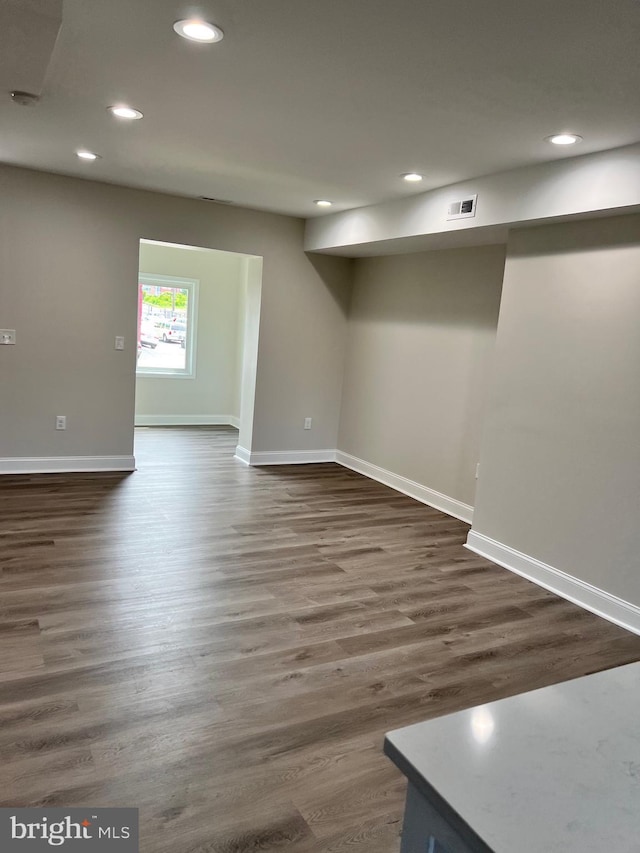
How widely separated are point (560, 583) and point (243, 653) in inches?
79.6

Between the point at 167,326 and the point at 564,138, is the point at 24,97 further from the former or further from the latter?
the point at 167,326

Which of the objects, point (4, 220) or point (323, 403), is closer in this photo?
point (4, 220)

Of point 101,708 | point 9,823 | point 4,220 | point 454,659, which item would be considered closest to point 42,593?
point 101,708

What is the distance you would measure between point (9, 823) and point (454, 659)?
1857 millimetres

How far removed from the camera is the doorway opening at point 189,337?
791 centimetres

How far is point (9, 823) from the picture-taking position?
5.70ft

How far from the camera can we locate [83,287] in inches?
206

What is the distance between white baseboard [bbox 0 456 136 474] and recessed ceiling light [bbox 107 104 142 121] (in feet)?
10.2

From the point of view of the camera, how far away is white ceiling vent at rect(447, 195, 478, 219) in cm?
402

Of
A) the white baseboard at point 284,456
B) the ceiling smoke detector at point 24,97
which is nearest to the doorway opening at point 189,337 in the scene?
the white baseboard at point 284,456

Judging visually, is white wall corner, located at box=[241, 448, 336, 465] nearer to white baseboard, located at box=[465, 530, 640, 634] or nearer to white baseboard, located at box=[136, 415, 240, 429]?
white baseboard, located at box=[136, 415, 240, 429]

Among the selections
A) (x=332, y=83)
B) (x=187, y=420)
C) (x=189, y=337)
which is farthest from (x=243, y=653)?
(x=189, y=337)

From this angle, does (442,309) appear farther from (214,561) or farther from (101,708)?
(101,708)

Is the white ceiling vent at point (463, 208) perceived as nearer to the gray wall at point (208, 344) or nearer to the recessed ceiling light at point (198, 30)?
the recessed ceiling light at point (198, 30)
